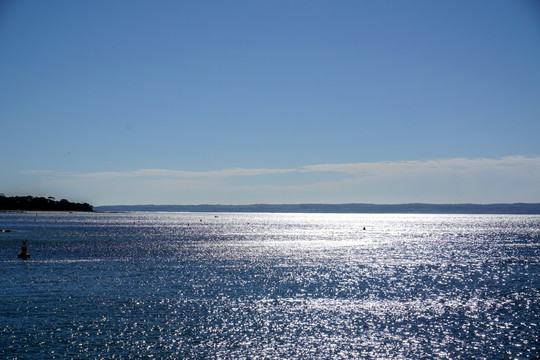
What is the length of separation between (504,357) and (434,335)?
17.6ft

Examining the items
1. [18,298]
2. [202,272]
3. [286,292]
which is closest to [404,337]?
[286,292]

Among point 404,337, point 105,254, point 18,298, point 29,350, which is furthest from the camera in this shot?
point 105,254

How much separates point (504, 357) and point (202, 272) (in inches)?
1644

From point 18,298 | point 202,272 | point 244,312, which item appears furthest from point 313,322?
point 202,272

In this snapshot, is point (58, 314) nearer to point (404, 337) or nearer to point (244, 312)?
point (244, 312)

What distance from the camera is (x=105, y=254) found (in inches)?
3354

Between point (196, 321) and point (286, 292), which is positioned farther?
point (286, 292)

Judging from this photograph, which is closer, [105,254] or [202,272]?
[202,272]

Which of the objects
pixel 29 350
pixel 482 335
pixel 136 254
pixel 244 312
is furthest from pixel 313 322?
pixel 136 254

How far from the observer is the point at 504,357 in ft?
93.4

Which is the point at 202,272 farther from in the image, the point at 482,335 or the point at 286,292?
the point at 482,335

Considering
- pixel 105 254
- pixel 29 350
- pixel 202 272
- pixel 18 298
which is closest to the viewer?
pixel 29 350

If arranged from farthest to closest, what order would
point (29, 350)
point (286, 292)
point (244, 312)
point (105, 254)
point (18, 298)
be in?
1. point (105, 254)
2. point (286, 292)
3. point (18, 298)
4. point (244, 312)
5. point (29, 350)

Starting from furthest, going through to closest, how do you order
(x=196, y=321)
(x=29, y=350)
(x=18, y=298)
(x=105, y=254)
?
(x=105, y=254), (x=18, y=298), (x=196, y=321), (x=29, y=350)
